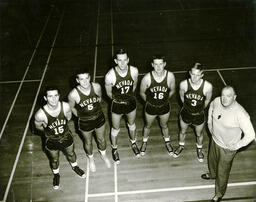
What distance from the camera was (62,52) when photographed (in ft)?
28.7

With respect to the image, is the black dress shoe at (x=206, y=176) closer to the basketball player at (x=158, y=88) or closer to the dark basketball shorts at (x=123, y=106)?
the basketball player at (x=158, y=88)

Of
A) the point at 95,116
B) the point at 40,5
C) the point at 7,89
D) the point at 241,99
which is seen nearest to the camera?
the point at 95,116

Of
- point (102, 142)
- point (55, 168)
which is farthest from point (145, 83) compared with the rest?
point (55, 168)

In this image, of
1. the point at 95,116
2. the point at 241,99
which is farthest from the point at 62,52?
the point at 241,99

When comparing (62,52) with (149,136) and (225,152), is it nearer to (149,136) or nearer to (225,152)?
(149,136)

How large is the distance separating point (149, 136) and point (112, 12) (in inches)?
300

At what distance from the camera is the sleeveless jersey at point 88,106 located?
13.4 ft

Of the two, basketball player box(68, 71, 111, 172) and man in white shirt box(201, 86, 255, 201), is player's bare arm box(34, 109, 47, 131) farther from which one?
man in white shirt box(201, 86, 255, 201)

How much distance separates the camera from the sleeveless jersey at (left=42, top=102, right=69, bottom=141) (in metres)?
3.92

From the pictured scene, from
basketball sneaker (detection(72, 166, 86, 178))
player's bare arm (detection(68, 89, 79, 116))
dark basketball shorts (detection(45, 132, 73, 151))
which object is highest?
player's bare arm (detection(68, 89, 79, 116))

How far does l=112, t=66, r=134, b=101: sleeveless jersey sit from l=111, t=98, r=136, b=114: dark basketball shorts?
0.07m

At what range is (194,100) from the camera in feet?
13.8

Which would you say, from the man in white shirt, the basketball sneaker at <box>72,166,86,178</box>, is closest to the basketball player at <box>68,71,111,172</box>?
the basketball sneaker at <box>72,166,86,178</box>

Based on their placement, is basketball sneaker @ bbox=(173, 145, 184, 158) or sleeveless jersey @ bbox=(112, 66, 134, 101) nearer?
sleeveless jersey @ bbox=(112, 66, 134, 101)
